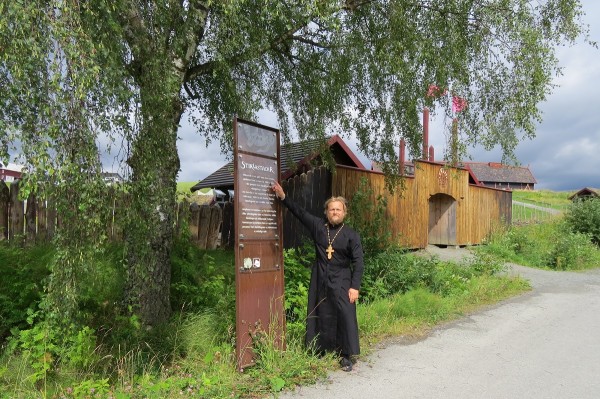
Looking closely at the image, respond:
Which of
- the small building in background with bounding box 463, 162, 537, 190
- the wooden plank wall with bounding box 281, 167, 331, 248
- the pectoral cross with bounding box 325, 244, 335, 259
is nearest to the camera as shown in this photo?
the pectoral cross with bounding box 325, 244, 335, 259

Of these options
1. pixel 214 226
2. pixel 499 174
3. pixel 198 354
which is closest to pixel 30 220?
pixel 214 226

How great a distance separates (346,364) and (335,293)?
0.74 metres

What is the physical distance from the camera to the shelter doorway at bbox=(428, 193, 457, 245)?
19.9 metres

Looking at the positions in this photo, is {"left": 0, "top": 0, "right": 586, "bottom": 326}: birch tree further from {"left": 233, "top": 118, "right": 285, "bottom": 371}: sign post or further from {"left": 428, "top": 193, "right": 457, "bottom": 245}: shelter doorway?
{"left": 428, "top": 193, "right": 457, "bottom": 245}: shelter doorway

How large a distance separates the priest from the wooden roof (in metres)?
3.80

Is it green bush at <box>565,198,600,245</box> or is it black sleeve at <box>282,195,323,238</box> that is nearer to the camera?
black sleeve at <box>282,195,323,238</box>

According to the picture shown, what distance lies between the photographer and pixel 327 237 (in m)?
5.79

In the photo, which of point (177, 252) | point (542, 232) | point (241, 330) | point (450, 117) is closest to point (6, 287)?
point (177, 252)

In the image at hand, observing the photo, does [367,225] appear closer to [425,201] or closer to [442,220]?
[425,201]

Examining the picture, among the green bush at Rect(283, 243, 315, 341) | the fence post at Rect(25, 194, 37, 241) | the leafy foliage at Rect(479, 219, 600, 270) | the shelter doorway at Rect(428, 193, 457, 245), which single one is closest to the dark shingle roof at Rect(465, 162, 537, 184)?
the leafy foliage at Rect(479, 219, 600, 270)

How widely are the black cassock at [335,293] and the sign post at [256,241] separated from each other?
34 centimetres

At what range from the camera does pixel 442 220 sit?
20.1 m

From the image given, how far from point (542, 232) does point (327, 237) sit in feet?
66.3

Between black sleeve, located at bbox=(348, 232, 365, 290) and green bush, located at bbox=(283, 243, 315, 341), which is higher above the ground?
black sleeve, located at bbox=(348, 232, 365, 290)
